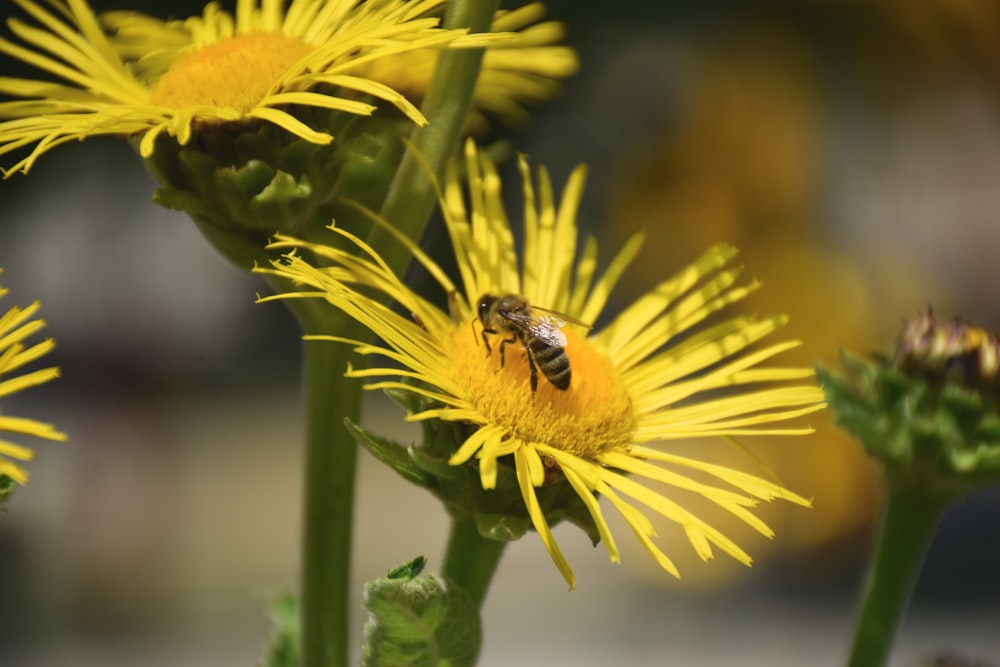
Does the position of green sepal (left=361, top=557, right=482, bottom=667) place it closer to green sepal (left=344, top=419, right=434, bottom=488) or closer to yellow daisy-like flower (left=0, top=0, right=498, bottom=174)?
green sepal (left=344, top=419, right=434, bottom=488)

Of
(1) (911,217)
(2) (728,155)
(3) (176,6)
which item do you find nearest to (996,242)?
(1) (911,217)

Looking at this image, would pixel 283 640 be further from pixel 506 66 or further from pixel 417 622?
pixel 506 66

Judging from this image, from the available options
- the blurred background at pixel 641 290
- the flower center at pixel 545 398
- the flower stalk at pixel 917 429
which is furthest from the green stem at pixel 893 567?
the blurred background at pixel 641 290

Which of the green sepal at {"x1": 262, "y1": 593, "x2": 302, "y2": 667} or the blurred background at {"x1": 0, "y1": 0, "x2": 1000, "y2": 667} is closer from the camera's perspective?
the green sepal at {"x1": 262, "y1": 593, "x2": 302, "y2": 667}

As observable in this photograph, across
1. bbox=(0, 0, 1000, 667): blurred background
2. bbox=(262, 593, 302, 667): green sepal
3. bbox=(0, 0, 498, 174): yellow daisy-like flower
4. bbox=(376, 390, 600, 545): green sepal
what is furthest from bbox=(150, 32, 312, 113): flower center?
bbox=(0, 0, 1000, 667): blurred background

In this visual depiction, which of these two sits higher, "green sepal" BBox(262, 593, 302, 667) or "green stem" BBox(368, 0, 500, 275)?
"green stem" BBox(368, 0, 500, 275)

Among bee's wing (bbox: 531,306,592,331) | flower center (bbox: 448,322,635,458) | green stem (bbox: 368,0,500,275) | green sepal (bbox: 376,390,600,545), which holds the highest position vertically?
green stem (bbox: 368,0,500,275)

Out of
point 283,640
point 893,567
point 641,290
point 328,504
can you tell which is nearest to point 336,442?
point 328,504
